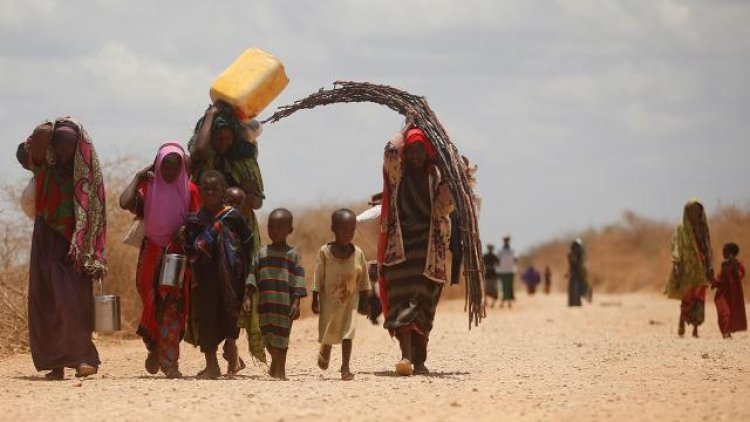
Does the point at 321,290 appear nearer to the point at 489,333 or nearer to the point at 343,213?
the point at 343,213

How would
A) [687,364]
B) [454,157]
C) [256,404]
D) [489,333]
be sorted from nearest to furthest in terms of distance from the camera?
[256,404] → [454,157] → [687,364] → [489,333]

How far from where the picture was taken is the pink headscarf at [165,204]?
11211 mm

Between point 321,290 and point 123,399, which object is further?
point 321,290

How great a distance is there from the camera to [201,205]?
1146 cm

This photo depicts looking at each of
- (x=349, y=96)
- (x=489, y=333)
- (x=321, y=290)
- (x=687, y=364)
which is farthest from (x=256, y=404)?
(x=489, y=333)

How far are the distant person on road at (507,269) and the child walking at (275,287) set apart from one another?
77.2ft

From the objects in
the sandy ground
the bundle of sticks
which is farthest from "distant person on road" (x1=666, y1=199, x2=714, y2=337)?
the bundle of sticks

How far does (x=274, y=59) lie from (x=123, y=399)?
3892 millimetres

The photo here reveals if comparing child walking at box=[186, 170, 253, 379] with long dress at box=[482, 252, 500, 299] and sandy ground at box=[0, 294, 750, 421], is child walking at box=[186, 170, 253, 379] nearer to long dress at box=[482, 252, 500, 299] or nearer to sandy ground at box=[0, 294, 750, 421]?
sandy ground at box=[0, 294, 750, 421]

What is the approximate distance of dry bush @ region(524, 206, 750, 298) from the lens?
4553cm

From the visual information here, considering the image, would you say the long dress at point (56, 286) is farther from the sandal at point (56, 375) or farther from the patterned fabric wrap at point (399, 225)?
the patterned fabric wrap at point (399, 225)

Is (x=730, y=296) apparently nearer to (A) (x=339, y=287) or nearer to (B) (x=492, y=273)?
(A) (x=339, y=287)

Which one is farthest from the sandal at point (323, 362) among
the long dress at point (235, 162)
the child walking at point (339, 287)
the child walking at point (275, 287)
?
the long dress at point (235, 162)

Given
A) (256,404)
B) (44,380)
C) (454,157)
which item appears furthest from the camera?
(454,157)
